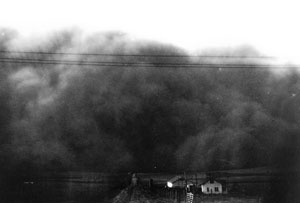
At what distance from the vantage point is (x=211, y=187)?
32.8m

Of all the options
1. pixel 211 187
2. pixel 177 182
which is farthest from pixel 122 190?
pixel 211 187

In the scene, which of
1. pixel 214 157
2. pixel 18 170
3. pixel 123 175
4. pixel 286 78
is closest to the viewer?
pixel 18 170

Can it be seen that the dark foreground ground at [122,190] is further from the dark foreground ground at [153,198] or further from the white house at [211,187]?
the white house at [211,187]

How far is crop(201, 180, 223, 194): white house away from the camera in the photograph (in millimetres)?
32359

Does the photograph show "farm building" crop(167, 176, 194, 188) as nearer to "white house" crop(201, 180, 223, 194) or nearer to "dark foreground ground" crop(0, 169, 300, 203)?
"dark foreground ground" crop(0, 169, 300, 203)

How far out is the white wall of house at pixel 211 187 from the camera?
3241 centimetres

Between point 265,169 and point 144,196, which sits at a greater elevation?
point 265,169

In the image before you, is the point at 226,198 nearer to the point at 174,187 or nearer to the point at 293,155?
the point at 174,187

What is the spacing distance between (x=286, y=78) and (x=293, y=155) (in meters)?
11.7

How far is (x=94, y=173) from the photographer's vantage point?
31.9m

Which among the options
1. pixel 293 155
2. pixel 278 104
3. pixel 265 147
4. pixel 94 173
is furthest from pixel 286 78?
A: pixel 94 173

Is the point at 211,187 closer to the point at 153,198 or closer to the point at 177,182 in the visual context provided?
the point at 177,182

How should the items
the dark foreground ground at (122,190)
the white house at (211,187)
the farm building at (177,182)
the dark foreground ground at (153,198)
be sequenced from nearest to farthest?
the dark foreground ground at (122,190) < the dark foreground ground at (153,198) < the farm building at (177,182) < the white house at (211,187)

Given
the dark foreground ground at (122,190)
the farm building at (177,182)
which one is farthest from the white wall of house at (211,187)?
the farm building at (177,182)
